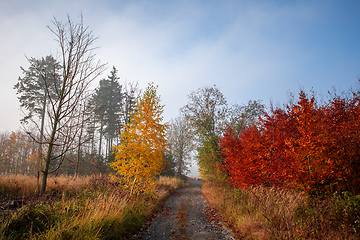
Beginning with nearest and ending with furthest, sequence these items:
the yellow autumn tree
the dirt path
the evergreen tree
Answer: the dirt path, the yellow autumn tree, the evergreen tree

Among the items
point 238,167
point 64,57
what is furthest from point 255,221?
point 64,57

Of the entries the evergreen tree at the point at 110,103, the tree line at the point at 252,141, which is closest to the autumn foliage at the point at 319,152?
the tree line at the point at 252,141

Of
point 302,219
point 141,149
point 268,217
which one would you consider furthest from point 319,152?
point 141,149

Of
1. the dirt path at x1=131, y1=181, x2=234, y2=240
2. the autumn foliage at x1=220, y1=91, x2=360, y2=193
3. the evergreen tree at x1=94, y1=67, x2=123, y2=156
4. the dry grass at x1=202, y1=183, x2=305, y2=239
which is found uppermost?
the evergreen tree at x1=94, y1=67, x2=123, y2=156

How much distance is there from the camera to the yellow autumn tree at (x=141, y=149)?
870cm

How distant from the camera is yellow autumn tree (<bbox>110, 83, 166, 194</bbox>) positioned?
8703 millimetres

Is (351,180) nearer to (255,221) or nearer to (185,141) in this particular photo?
(255,221)

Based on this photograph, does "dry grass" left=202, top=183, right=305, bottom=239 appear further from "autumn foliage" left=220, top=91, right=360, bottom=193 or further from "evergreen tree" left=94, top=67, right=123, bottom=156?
"evergreen tree" left=94, top=67, right=123, bottom=156

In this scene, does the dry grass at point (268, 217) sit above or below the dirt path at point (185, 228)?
above

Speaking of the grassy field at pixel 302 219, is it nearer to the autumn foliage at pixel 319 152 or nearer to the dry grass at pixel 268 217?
the dry grass at pixel 268 217

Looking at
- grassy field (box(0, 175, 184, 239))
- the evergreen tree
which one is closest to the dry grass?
grassy field (box(0, 175, 184, 239))

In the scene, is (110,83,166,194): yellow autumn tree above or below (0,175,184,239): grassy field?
above

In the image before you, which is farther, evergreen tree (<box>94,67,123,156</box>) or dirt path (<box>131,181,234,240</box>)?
evergreen tree (<box>94,67,123,156</box>)

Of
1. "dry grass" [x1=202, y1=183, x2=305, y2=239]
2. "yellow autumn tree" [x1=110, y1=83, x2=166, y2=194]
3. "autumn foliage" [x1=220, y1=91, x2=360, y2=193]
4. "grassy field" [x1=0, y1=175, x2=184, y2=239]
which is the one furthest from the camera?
"yellow autumn tree" [x1=110, y1=83, x2=166, y2=194]
